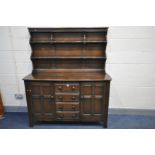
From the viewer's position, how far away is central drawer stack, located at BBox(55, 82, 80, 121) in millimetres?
2533

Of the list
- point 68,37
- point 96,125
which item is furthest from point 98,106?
point 68,37

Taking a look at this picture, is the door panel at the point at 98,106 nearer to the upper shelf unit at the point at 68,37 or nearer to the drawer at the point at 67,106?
the drawer at the point at 67,106

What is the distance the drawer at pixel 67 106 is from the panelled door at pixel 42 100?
0.34 ft

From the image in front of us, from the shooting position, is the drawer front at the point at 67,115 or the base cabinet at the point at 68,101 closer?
the base cabinet at the point at 68,101

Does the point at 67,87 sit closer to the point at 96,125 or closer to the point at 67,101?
the point at 67,101

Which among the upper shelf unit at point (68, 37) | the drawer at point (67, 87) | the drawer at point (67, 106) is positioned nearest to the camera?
the drawer at point (67, 87)

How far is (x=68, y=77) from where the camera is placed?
8.48ft

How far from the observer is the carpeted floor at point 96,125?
2777mm

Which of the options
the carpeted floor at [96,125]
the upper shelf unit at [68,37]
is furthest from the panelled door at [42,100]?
the upper shelf unit at [68,37]

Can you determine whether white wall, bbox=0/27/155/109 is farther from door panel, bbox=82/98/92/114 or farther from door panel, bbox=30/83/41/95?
door panel, bbox=82/98/92/114

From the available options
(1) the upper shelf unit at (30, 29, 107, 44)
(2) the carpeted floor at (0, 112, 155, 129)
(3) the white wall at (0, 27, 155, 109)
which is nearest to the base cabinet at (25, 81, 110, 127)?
(2) the carpeted floor at (0, 112, 155, 129)

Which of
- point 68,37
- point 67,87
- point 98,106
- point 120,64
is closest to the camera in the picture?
point 67,87

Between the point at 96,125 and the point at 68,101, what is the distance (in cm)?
72

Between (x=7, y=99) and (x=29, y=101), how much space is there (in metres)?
0.92
